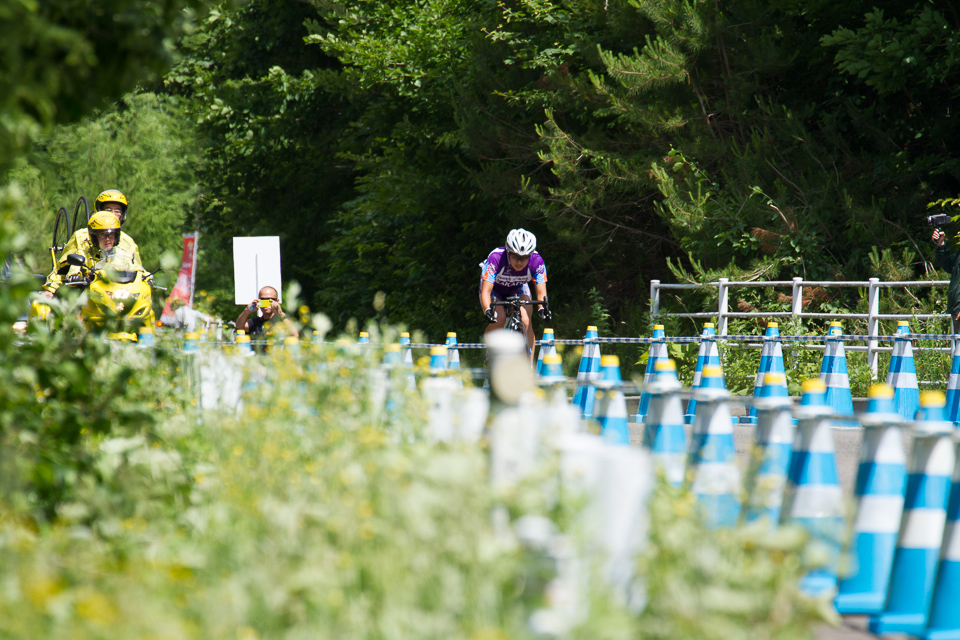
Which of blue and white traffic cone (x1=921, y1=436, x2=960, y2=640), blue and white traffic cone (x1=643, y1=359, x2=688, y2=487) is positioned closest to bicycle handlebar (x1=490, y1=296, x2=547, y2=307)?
blue and white traffic cone (x1=643, y1=359, x2=688, y2=487)

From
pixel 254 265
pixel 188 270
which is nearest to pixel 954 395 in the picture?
pixel 254 265

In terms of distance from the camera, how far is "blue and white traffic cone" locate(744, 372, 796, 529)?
13.9ft

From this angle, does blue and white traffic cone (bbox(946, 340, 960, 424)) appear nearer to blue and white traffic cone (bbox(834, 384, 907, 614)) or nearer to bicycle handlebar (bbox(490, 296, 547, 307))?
bicycle handlebar (bbox(490, 296, 547, 307))

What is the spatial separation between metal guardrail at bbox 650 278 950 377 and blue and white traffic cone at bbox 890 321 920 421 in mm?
3820

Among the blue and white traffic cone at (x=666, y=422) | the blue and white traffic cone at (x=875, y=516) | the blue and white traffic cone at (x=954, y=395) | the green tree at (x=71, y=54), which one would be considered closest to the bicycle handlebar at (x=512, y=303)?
the blue and white traffic cone at (x=954, y=395)

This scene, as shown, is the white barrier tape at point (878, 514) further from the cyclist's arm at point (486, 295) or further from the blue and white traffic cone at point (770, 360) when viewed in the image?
the cyclist's arm at point (486, 295)

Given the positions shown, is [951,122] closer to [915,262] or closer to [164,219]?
[915,262]

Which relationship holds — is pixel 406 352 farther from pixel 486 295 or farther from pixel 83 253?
pixel 83 253

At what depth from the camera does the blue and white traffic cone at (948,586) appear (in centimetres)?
439

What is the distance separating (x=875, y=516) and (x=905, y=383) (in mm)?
7565

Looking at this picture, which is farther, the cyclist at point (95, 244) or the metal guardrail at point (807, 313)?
the metal guardrail at point (807, 313)

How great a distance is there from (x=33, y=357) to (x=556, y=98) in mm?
18042

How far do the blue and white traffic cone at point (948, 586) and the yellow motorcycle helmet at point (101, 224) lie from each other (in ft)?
29.2

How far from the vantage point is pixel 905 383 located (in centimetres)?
1196
